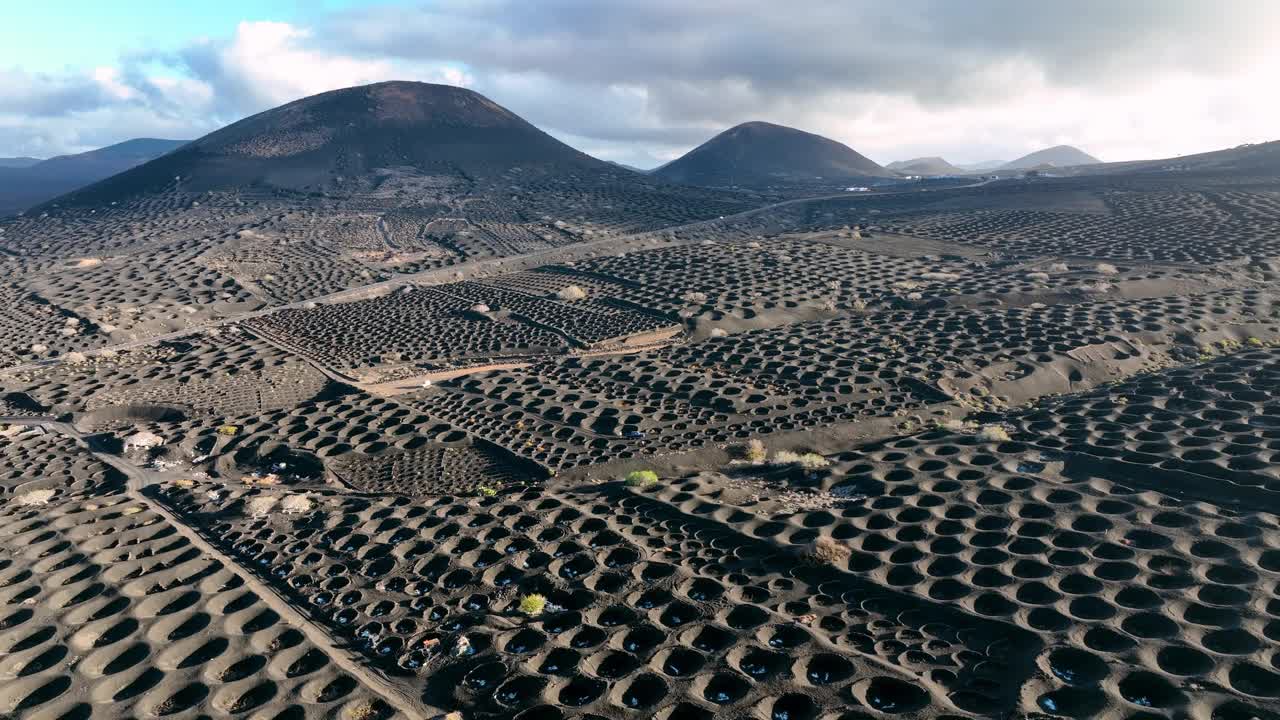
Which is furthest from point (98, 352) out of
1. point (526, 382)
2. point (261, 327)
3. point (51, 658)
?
point (51, 658)

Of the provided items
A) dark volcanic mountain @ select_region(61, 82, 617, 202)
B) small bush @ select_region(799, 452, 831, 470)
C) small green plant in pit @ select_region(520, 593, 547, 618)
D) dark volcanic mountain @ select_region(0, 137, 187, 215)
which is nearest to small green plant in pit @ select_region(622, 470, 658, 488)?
small bush @ select_region(799, 452, 831, 470)

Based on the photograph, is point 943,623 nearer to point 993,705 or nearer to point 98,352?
point 993,705

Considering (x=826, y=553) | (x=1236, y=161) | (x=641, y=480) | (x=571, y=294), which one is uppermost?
(x=1236, y=161)

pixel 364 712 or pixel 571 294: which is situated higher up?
pixel 571 294

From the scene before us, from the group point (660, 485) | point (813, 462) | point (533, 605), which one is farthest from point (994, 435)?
point (533, 605)

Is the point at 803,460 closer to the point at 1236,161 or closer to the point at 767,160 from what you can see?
the point at 1236,161

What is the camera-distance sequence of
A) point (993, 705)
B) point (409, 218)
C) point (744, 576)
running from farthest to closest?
point (409, 218) → point (744, 576) → point (993, 705)

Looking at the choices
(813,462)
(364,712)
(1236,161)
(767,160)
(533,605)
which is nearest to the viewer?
(364,712)
